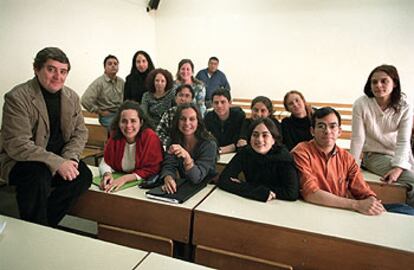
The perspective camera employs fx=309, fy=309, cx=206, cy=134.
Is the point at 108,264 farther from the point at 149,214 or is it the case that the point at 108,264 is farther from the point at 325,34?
the point at 325,34

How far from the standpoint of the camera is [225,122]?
2.86m

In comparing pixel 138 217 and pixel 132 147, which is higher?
pixel 132 147

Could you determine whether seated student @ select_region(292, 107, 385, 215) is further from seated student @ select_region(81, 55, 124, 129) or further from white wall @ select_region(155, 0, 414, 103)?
white wall @ select_region(155, 0, 414, 103)

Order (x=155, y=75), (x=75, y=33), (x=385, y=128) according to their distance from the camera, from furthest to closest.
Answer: (x=75, y=33) < (x=155, y=75) < (x=385, y=128)

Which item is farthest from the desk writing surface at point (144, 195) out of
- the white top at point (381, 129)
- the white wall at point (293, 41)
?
the white wall at point (293, 41)

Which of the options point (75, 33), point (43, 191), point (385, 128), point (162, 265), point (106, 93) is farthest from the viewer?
point (75, 33)

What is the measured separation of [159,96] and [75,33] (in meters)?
2.25

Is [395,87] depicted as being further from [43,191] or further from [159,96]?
[43,191]

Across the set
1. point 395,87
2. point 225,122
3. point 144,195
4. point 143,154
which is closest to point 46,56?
point 143,154

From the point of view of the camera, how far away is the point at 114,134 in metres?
2.12

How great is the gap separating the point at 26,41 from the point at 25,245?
136 inches

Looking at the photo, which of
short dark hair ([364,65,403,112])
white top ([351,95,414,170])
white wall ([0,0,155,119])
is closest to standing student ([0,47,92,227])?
white top ([351,95,414,170])

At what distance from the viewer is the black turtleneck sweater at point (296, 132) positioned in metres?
2.53

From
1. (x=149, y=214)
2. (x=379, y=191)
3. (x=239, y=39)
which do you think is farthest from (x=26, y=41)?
(x=379, y=191)
